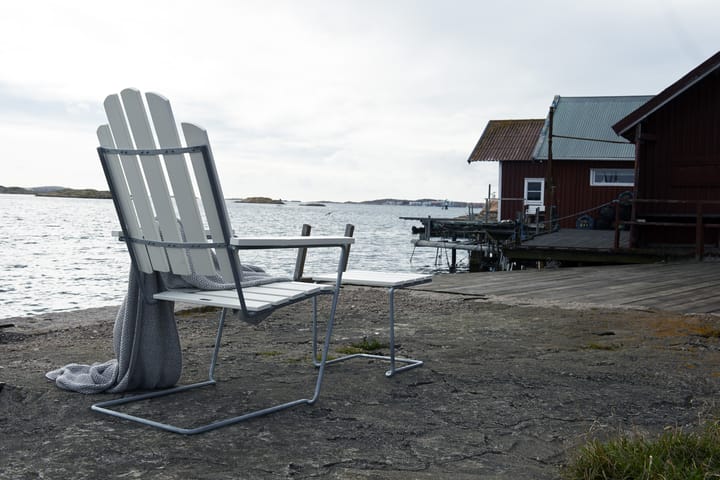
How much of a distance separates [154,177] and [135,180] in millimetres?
143

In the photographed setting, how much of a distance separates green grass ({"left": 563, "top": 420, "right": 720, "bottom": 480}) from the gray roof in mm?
23839

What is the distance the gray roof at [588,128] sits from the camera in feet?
84.4

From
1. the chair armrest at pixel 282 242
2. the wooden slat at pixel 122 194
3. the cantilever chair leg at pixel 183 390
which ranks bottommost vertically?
the cantilever chair leg at pixel 183 390

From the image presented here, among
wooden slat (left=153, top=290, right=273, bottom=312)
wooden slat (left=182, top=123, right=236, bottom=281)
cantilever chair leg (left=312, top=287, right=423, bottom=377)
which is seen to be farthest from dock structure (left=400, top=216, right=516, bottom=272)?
wooden slat (left=182, top=123, right=236, bottom=281)

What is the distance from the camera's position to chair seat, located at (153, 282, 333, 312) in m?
3.21

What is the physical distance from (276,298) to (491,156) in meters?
25.1

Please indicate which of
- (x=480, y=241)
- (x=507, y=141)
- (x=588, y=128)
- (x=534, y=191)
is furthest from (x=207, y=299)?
(x=507, y=141)

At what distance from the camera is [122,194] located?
3537 mm

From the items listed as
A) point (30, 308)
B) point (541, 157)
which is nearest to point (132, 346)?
point (30, 308)

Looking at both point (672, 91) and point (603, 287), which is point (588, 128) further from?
point (603, 287)

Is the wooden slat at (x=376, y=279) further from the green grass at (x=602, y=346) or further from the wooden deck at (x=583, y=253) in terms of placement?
the wooden deck at (x=583, y=253)

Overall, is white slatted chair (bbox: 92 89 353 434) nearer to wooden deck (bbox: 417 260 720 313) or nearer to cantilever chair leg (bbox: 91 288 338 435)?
cantilever chair leg (bbox: 91 288 338 435)

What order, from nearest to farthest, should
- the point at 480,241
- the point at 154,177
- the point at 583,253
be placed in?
the point at 154,177 → the point at 583,253 → the point at 480,241

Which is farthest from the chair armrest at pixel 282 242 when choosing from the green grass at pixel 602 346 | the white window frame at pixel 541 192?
the white window frame at pixel 541 192
